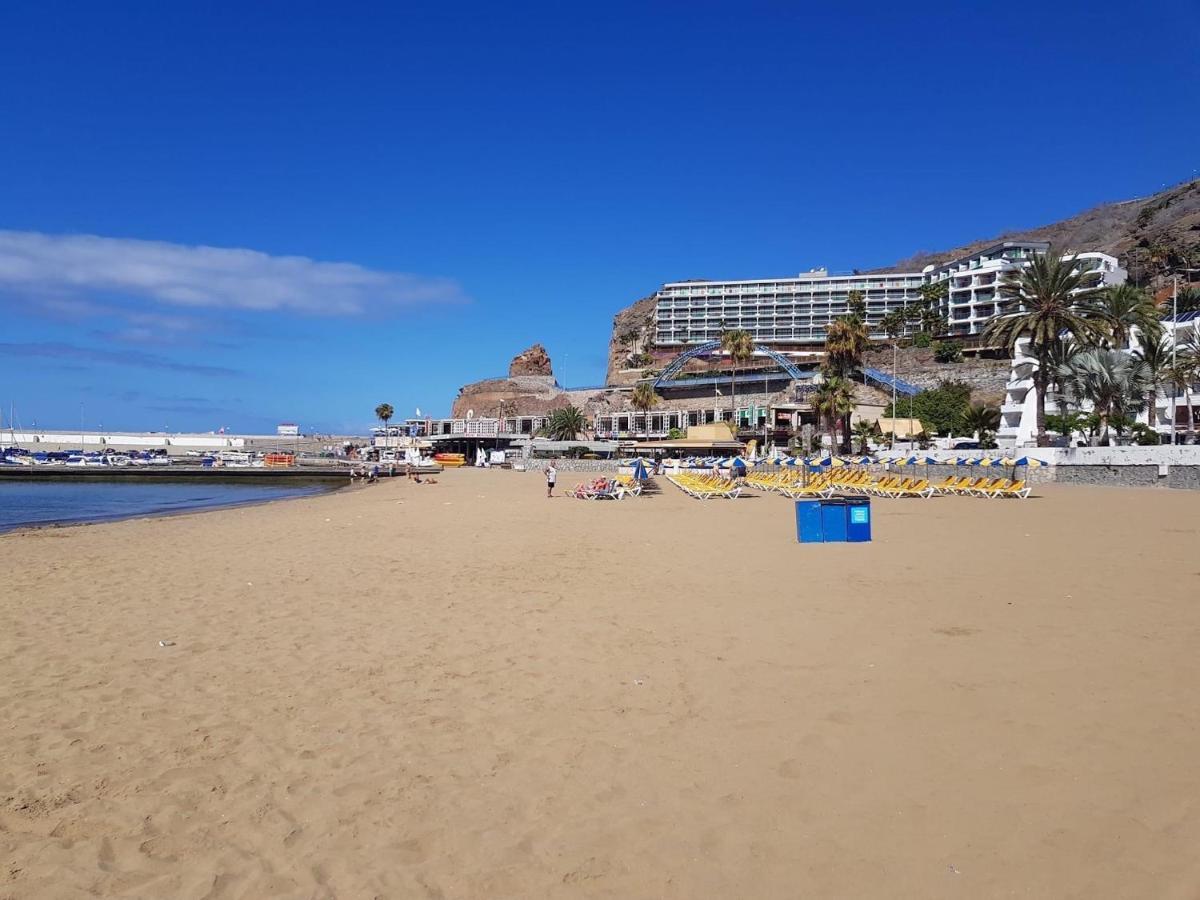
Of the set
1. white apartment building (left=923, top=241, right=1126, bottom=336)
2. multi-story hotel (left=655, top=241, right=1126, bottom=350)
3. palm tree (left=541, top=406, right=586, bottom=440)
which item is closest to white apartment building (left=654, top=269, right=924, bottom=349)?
multi-story hotel (left=655, top=241, right=1126, bottom=350)

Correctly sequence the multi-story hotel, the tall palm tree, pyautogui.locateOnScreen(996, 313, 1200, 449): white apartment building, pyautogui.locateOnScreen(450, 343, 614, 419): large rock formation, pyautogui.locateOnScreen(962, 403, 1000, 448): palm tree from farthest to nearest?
1. the multi-story hotel
2. pyautogui.locateOnScreen(450, 343, 614, 419): large rock formation
3. pyautogui.locateOnScreen(962, 403, 1000, 448): palm tree
4. pyautogui.locateOnScreen(996, 313, 1200, 449): white apartment building
5. the tall palm tree

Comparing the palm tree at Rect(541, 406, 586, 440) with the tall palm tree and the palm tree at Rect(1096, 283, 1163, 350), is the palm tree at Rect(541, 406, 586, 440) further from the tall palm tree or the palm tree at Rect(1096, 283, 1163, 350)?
the palm tree at Rect(1096, 283, 1163, 350)

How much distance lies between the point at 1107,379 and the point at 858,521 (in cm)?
3222

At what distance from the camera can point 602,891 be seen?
2.94 m

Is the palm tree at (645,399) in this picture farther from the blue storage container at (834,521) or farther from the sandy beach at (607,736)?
the sandy beach at (607,736)

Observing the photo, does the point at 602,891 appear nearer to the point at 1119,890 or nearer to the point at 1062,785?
the point at 1119,890

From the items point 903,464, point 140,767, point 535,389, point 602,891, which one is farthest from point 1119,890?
point 535,389

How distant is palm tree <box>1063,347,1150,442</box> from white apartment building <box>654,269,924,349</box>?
285ft

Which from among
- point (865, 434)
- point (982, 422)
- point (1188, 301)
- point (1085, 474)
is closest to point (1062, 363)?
point (1085, 474)

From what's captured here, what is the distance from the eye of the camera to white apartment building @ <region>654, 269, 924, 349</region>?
5089 inches

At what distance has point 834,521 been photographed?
12703 millimetres

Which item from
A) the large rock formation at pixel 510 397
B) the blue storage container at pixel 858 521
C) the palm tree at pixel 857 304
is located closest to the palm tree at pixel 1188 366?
the blue storage container at pixel 858 521

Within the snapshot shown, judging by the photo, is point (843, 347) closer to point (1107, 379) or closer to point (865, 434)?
point (865, 434)

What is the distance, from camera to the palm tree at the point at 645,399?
278 ft
